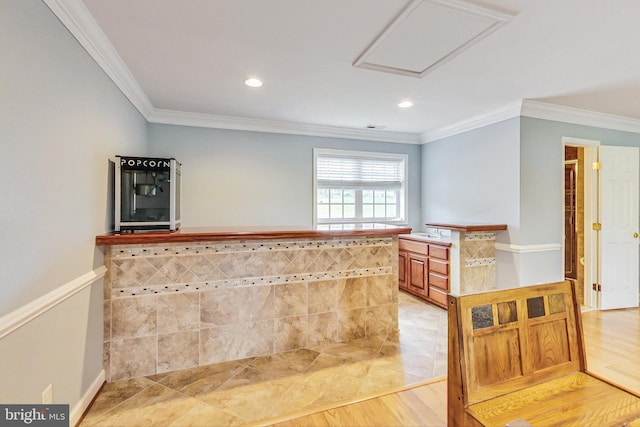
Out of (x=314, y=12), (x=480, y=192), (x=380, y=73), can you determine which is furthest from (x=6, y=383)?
(x=480, y=192)

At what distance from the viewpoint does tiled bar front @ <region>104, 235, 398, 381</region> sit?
233 centimetres

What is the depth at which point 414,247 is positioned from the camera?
4422mm

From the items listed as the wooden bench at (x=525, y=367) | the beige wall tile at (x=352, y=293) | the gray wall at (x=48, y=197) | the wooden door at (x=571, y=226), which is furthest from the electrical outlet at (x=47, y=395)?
the wooden door at (x=571, y=226)

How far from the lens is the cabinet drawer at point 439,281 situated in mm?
3840

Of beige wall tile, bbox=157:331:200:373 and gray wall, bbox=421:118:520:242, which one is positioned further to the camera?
gray wall, bbox=421:118:520:242

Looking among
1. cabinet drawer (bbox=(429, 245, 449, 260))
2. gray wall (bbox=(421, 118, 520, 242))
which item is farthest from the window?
cabinet drawer (bbox=(429, 245, 449, 260))

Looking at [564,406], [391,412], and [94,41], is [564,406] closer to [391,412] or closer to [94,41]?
[391,412]

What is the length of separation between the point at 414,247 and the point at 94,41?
13.2 ft

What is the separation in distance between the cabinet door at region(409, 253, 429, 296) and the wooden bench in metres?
2.96

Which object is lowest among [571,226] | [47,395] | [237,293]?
[47,395]

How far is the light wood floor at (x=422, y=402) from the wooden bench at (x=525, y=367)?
25.3 inches

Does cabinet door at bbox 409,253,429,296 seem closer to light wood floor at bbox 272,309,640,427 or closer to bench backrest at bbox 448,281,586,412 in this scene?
light wood floor at bbox 272,309,640,427

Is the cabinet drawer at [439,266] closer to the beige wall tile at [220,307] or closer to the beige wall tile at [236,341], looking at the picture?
the beige wall tile at [236,341]

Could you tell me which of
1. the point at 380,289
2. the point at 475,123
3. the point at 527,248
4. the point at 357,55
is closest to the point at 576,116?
the point at 475,123
